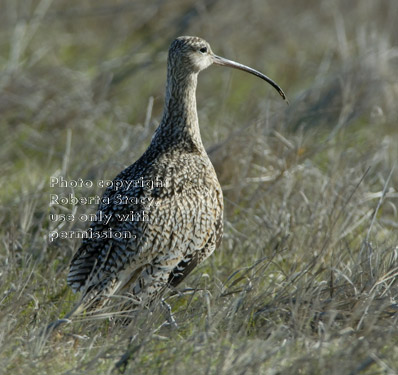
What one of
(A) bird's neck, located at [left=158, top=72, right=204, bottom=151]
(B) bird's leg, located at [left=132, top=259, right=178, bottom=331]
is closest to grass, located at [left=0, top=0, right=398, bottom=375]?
(B) bird's leg, located at [left=132, top=259, right=178, bottom=331]

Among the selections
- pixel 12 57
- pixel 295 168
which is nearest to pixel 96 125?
pixel 12 57

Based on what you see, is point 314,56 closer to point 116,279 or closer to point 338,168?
point 338,168

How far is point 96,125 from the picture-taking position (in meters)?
8.12

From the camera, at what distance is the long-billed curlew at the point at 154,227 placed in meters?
4.29

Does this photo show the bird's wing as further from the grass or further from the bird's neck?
the bird's neck

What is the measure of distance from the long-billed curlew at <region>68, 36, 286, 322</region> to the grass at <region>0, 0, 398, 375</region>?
211 mm

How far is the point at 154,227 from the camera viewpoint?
171 inches

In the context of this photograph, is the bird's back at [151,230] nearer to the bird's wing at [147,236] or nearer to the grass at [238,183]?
the bird's wing at [147,236]

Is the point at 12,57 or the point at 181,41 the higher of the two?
the point at 181,41

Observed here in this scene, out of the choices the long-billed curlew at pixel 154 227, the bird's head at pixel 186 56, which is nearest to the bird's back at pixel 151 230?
the long-billed curlew at pixel 154 227

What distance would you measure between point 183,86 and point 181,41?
32 centimetres

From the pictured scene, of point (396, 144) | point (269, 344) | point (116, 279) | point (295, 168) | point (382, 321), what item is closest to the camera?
point (269, 344)

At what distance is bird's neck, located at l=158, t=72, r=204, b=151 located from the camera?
4969 mm

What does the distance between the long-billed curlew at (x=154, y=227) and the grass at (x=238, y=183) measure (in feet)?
0.69
